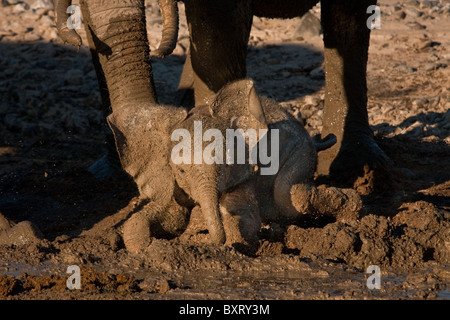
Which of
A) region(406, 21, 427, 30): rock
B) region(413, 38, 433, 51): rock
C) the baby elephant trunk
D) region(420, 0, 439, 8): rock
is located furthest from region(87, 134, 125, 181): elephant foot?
region(420, 0, 439, 8): rock

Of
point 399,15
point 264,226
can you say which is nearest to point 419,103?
point 399,15

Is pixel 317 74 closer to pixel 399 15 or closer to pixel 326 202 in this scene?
pixel 399 15

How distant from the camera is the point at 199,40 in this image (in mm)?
5191

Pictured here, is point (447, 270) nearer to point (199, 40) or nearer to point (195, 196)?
point (195, 196)

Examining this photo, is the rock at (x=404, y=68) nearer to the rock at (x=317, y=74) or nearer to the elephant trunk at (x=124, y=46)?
the rock at (x=317, y=74)

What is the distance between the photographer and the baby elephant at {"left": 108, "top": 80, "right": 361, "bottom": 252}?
13.1 feet

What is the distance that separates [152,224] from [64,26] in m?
0.93

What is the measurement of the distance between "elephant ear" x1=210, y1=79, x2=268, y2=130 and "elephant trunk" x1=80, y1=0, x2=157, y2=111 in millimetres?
373

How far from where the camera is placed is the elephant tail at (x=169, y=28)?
4.31m

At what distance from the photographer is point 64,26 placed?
4.36 meters

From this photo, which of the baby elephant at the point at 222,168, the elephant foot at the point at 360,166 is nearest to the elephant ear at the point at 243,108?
the baby elephant at the point at 222,168

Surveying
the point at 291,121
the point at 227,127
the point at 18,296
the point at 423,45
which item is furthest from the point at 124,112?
the point at 423,45

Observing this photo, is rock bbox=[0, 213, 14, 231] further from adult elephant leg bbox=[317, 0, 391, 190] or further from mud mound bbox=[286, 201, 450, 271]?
adult elephant leg bbox=[317, 0, 391, 190]

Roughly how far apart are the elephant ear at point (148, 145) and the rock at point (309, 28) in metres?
4.81
